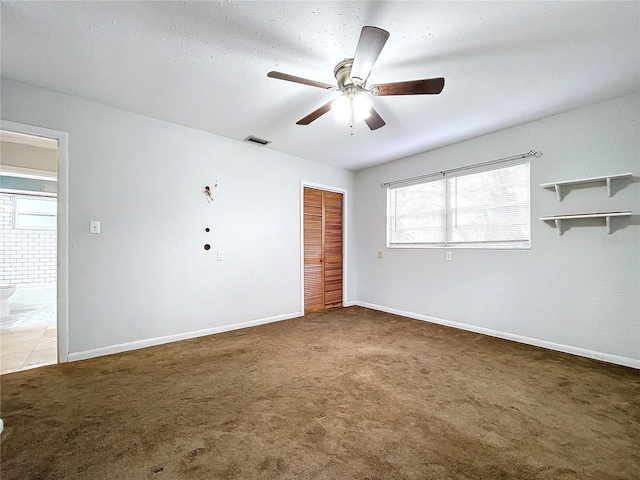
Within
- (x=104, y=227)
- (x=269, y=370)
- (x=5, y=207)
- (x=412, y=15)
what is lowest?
(x=269, y=370)

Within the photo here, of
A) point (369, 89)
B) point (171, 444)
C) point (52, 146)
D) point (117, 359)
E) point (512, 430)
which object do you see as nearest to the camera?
point (171, 444)

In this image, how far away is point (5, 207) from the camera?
17.2 ft

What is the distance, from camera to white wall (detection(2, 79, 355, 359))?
9.00ft

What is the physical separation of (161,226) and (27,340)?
2113 mm

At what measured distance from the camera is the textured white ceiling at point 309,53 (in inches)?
66.1

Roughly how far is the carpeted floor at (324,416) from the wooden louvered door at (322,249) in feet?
5.79

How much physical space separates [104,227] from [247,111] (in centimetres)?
189

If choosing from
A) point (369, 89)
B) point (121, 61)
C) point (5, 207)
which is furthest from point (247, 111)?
point (5, 207)

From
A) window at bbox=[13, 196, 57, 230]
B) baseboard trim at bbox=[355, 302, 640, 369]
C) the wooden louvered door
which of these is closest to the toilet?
window at bbox=[13, 196, 57, 230]

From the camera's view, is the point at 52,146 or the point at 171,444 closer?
the point at 171,444

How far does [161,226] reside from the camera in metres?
3.22

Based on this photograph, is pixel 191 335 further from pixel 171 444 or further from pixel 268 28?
pixel 268 28

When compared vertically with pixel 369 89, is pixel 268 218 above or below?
below

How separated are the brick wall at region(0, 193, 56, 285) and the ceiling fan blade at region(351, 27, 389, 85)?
273 inches
